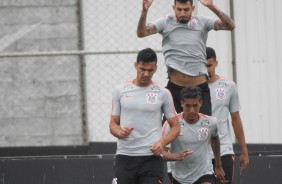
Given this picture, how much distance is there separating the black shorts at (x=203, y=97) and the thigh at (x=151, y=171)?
851mm

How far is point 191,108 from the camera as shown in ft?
34.9

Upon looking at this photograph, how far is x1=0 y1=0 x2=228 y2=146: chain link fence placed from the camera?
47.7ft

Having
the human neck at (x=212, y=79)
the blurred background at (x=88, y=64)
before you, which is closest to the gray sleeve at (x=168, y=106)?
the human neck at (x=212, y=79)

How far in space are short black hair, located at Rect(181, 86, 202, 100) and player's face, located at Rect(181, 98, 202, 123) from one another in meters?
0.03

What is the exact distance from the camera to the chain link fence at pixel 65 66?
14.5 meters

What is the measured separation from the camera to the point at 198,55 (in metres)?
11.2

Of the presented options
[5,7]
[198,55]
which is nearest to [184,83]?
[198,55]

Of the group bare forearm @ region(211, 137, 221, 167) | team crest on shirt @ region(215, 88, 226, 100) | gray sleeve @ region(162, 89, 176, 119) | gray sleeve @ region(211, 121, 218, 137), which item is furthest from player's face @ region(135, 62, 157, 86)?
team crest on shirt @ region(215, 88, 226, 100)

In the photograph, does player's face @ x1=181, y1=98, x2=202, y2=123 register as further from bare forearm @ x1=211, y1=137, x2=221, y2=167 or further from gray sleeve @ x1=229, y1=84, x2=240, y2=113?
gray sleeve @ x1=229, y1=84, x2=240, y2=113

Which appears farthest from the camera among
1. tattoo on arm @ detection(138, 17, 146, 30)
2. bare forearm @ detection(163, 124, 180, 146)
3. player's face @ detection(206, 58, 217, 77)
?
player's face @ detection(206, 58, 217, 77)

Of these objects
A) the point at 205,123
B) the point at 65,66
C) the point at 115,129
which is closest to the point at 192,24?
the point at 205,123

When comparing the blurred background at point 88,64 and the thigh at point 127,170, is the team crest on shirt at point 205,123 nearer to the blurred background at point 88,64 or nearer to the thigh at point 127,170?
the thigh at point 127,170

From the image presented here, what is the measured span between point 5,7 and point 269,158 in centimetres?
420

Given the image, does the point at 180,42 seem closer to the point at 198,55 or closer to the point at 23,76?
the point at 198,55
